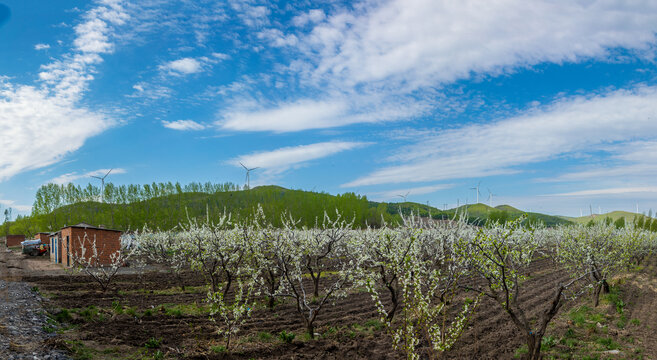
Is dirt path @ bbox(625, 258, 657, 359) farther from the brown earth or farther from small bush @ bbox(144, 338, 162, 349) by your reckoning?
small bush @ bbox(144, 338, 162, 349)

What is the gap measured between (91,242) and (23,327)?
23.2m

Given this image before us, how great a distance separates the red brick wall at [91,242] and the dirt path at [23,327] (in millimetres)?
Answer: 15661

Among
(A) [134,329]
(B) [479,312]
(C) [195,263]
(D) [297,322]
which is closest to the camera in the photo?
(A) [134,329]

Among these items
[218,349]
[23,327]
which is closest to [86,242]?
[23,327]

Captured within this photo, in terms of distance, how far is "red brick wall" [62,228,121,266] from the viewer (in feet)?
113

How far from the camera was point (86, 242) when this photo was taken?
3525 cm

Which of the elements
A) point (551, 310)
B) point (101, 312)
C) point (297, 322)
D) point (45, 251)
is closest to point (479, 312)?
point (551, 310)

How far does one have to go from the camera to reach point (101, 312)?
17031 millimetres

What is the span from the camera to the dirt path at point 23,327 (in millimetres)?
11133

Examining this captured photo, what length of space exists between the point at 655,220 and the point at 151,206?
122443mm

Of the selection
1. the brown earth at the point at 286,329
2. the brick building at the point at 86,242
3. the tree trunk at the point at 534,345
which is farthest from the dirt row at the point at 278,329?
the brick building at the point at 86,242

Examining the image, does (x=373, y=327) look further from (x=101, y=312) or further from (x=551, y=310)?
(x=101, y=312)

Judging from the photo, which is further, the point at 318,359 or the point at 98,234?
the point at 98,234

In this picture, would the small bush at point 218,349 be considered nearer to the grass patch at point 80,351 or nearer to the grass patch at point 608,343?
the grass patch at point 80,351
